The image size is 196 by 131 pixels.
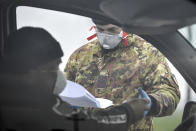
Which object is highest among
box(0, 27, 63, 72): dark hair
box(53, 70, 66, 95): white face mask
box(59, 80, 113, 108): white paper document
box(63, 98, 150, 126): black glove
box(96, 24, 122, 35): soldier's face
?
box(96, 24, 122, 35): soldier's face

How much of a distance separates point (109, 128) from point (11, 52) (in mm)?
598

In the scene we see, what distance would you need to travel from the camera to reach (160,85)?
68.0 inches

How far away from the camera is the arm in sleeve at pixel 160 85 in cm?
171

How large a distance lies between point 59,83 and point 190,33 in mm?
800

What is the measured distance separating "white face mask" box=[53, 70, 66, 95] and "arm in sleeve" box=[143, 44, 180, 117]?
1.31 ft

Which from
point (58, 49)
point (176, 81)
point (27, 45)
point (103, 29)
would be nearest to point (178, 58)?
point (176, 81)

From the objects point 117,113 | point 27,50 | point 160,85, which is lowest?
point 117,113

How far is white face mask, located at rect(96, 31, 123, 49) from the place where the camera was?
167 centimetres

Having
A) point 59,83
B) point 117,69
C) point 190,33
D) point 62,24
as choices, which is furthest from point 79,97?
point 190,33

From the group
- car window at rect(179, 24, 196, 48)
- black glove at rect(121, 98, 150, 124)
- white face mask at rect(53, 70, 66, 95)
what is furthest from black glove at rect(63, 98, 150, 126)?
car window at rect(179, 24, 196, 48)

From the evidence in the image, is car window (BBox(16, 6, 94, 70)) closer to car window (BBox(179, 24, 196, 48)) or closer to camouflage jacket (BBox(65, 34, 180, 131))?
camouflage jacket (BBox(65, 34, 180, 131))

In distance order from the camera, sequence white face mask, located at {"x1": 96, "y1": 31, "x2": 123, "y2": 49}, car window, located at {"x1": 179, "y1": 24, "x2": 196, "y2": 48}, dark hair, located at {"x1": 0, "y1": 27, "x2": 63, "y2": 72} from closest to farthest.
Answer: dark hair, located at {"x1": 0, "y1": 27, "x2": 63, "y2": 72} < white face mask, located at {"x1": 96, "y1": 31, "x2": 123, "y2": 49} < car window, located at {"x1": 179, "y1": 24, "x2": 196, "y2": 48}

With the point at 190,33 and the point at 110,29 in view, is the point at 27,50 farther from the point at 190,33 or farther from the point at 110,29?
the point at 190,33

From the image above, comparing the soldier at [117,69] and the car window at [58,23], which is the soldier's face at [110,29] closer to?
the soldier at [117,69]
